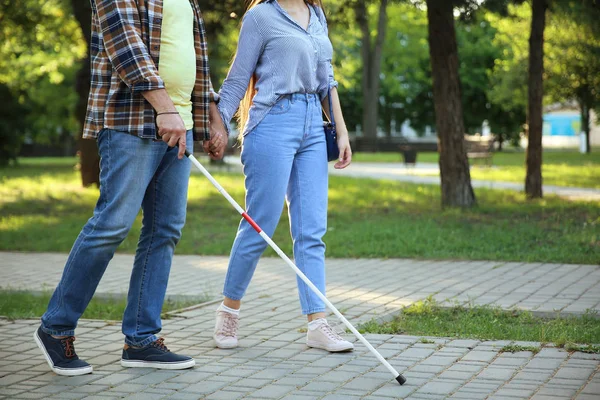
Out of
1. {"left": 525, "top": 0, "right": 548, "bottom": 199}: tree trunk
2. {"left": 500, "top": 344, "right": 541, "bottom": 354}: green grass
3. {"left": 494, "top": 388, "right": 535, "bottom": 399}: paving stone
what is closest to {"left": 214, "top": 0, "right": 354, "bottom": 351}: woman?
{"left": 500, "top": 344, "right": 541, "bottom": 354}: green grass

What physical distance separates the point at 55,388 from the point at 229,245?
5834mm

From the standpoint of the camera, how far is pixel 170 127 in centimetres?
414

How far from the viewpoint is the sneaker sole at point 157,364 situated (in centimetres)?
440

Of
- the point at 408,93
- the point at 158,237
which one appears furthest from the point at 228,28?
the point at 408,93

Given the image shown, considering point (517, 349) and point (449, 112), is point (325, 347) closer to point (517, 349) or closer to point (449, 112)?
point (517, 349)

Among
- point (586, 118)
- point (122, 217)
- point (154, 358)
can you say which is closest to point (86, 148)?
point (154, 358)

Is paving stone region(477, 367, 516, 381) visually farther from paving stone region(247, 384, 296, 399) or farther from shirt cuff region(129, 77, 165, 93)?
shirt cuff region(129, 77, 165, 93)

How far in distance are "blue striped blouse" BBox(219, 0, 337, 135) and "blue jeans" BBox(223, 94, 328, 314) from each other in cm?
6

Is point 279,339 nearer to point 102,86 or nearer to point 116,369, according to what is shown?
point 116,369

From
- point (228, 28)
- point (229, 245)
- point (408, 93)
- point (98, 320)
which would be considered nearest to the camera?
point (98, 320)

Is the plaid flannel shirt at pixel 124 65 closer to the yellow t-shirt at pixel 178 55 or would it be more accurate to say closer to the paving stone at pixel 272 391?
the yellow t-shirt at pixel 178 55

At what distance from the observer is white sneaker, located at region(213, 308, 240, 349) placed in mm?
4871

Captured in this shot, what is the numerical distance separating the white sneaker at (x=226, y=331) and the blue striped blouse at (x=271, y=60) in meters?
0.97

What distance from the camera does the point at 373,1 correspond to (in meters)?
12.7
